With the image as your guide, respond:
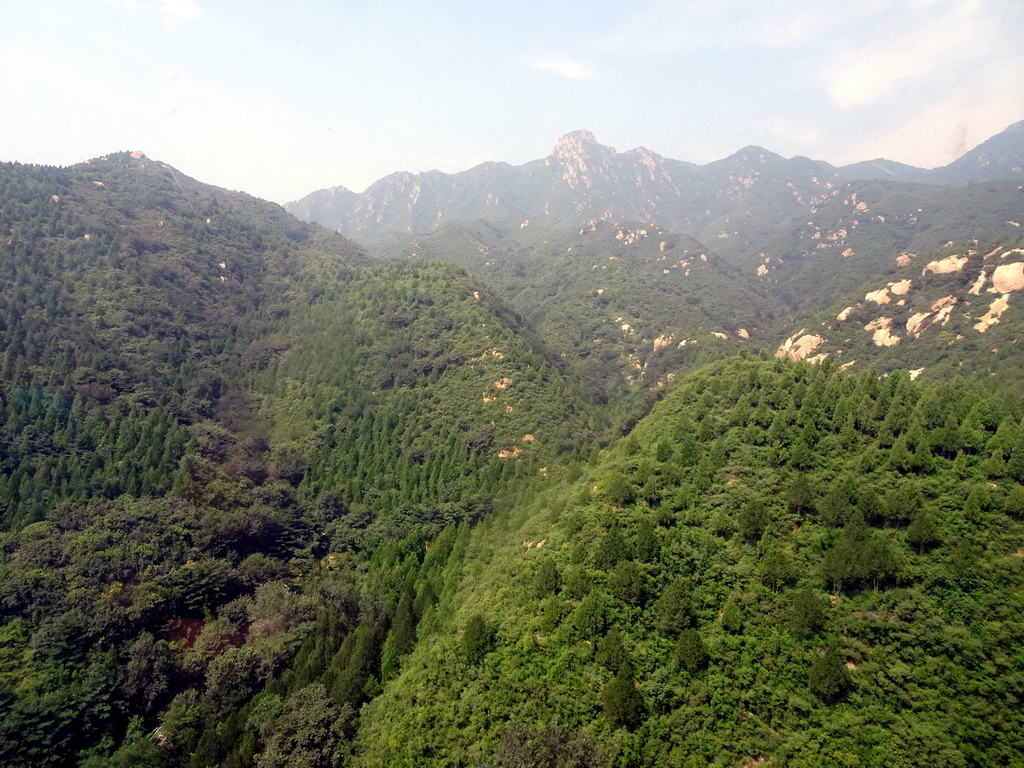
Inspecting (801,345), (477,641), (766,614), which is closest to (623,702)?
(477,641)

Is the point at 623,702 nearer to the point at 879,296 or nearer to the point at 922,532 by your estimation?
the point at 922,532

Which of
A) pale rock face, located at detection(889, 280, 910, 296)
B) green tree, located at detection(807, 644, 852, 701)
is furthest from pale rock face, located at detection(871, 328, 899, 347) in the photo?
green tree, located at detection(807, 644, 852, 701)

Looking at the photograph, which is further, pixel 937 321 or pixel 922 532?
pixel 937 321

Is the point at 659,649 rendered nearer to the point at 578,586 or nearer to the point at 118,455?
the point at 578,586

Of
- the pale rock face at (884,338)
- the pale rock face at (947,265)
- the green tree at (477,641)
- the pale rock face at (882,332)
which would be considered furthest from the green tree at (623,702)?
the pale rock face at (947,265)

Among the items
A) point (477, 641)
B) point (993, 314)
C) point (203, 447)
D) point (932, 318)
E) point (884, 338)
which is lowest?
point (203, 447)

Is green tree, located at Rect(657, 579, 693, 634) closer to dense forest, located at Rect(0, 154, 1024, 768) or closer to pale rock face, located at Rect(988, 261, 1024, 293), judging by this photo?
dense forest, located at Rect(0, 154, 1024, 768)
